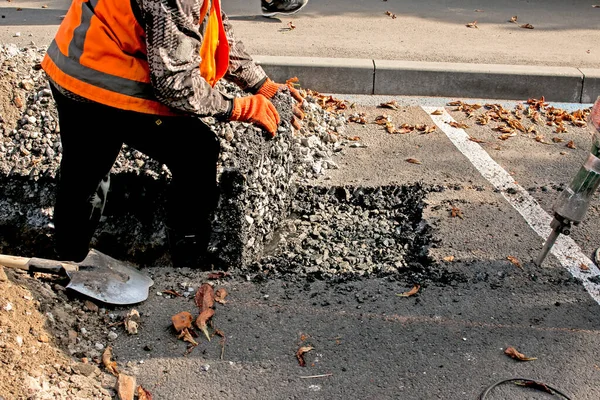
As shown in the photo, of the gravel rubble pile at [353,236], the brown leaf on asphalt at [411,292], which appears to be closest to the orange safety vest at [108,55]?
the gravel rubble pile at [353,236]

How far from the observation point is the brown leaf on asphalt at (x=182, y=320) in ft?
10.8

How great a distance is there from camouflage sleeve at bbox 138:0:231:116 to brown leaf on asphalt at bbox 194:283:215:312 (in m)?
1.09

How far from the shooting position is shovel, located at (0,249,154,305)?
11.0 feet

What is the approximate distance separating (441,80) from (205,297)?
13.5 feet

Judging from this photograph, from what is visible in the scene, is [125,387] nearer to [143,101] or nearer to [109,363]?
[109,363]

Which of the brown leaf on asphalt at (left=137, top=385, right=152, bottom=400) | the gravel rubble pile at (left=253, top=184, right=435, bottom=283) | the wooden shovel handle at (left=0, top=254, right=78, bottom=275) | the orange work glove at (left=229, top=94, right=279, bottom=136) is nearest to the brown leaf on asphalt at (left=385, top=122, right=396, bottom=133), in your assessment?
the gravel rubble pile at (left=253, top=184, right=435, bottom=283)

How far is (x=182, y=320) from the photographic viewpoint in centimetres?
333

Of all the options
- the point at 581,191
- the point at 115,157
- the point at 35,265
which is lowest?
the point at 35,265

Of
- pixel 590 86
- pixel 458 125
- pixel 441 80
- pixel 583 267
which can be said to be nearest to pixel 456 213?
pixel 583 267

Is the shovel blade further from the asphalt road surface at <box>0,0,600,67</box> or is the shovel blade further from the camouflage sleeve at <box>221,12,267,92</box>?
the asphalt road surface at <box>0,0,600,67</box>

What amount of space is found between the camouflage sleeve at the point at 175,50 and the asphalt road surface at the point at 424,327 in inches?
45.3

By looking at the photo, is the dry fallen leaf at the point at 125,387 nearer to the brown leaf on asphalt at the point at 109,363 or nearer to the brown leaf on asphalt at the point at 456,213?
the brown leaf on asphalt at the point at 109,363

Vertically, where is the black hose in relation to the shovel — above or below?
below

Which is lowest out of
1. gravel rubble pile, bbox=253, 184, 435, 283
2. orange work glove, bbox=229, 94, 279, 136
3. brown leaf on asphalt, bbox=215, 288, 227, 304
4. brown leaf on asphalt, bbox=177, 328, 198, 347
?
gravel rubble pile, bbox=253, 184, 435, 283
